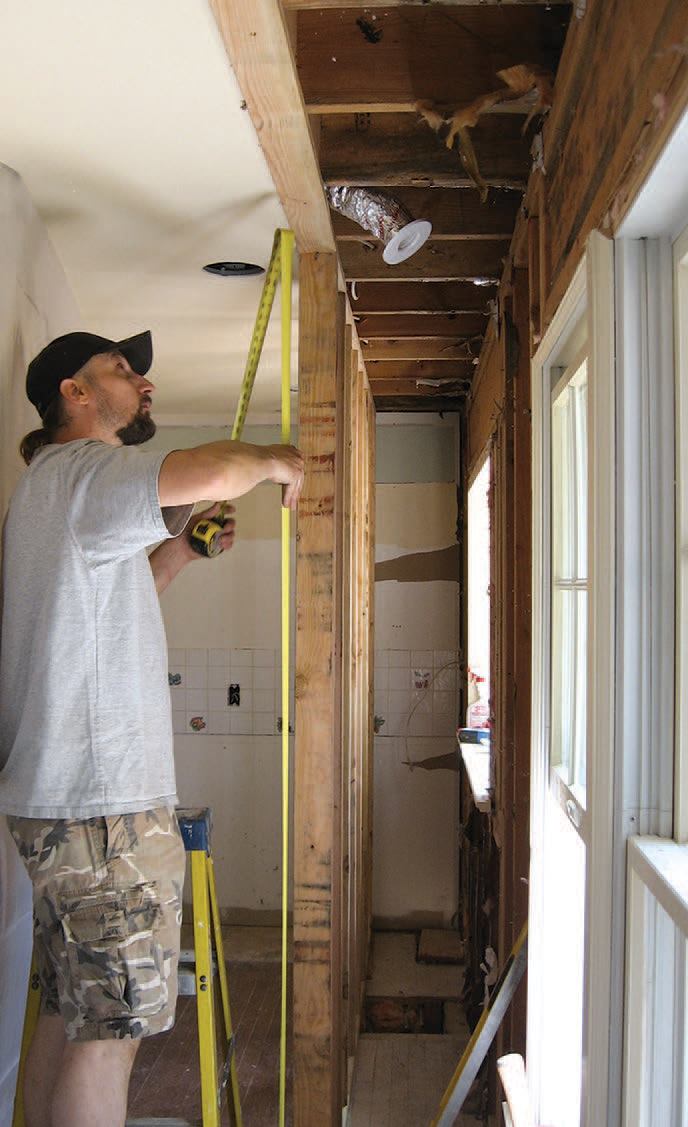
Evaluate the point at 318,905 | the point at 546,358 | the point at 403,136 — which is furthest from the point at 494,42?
the point at 318,905

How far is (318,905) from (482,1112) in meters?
1.16

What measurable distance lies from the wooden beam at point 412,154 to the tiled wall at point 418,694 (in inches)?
130

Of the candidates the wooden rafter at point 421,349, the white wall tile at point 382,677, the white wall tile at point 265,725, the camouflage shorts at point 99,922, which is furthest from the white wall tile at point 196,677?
the camouflage shorts at point 99,922

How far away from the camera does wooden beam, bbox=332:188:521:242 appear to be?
2.58 m

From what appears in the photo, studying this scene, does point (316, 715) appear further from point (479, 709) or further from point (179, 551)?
point (479, 709)

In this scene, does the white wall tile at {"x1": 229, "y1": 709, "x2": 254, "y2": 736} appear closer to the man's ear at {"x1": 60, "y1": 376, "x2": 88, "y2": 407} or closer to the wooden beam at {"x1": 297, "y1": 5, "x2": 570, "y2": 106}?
the man's ear at {"x1": 60, "y1": 376, "x2": 88, "y2": 407}

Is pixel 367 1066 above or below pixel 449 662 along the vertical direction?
below

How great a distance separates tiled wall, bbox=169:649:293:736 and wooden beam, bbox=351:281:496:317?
2.48m

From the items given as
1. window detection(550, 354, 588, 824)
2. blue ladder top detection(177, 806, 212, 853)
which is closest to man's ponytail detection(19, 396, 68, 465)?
blue ladder top detection(177, 806, 212, 853)

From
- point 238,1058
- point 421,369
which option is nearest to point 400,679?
point 421,369

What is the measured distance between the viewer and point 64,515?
5.92 ft

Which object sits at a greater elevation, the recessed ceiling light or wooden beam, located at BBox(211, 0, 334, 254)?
the recessed ceiling light

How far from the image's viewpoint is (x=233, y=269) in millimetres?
2932

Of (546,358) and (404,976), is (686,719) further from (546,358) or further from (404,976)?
(404,976)
